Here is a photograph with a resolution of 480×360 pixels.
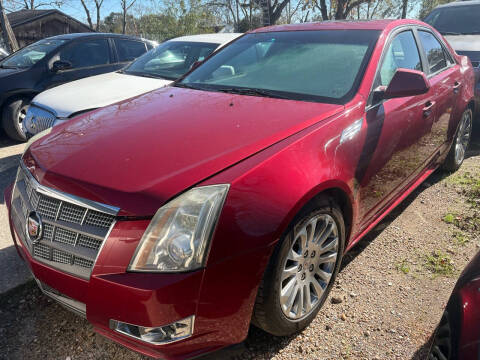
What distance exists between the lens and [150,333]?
163 centimetres

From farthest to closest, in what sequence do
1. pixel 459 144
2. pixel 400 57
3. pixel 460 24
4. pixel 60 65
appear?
pixel 460 24 → pixel 60 65 → pixel 459 144 → pixel 400 57

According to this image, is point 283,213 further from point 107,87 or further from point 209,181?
point 107,87

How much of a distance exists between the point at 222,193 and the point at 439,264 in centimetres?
205

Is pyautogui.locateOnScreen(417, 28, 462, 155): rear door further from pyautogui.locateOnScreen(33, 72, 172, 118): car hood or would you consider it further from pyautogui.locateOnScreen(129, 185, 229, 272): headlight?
pyautogui.locateOnScreen(33, 72, 172, 118): car hood

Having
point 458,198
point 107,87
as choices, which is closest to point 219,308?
point 458,198

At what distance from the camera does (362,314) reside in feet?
7.76

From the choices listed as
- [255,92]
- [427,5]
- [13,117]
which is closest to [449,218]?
[255,92]

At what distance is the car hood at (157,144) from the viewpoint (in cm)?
166

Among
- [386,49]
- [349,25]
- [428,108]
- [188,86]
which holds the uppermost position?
[349,25]

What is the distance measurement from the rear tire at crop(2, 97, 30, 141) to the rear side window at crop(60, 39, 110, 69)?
106cm

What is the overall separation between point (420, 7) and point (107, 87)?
42527 mm

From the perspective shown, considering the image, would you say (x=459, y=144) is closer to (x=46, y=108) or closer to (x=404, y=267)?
(x=404, y=267)

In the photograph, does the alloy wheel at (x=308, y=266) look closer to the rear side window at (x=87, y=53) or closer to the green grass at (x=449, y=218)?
the green grass at (x=449, y=218)

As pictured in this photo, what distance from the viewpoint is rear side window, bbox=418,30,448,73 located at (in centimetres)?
Answer: 347
